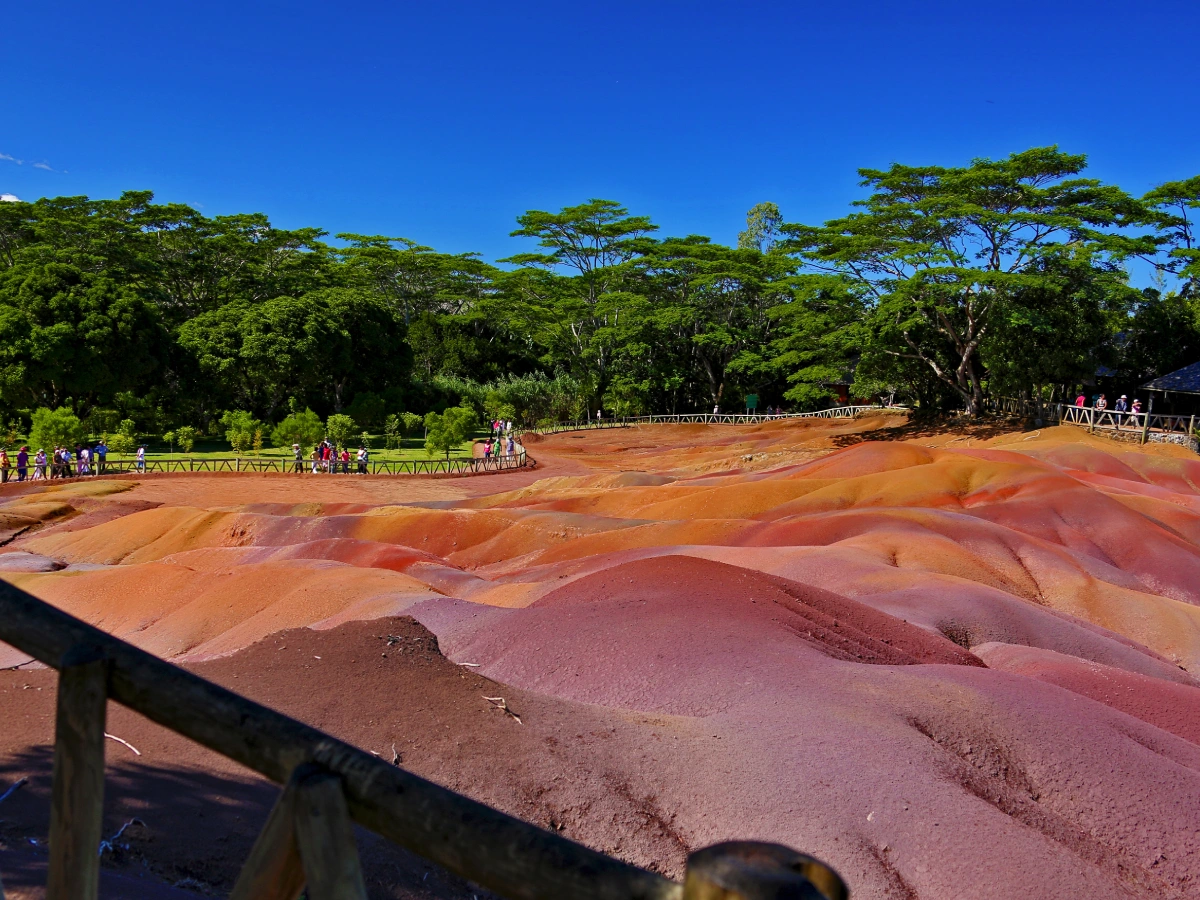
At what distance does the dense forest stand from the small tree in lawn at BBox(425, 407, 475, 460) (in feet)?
17.6

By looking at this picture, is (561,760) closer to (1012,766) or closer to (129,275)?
(1012,766)

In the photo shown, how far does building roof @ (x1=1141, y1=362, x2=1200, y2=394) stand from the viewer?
110ft

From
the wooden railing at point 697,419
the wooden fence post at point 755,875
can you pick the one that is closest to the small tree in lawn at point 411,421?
the wooden railing at point 697,419

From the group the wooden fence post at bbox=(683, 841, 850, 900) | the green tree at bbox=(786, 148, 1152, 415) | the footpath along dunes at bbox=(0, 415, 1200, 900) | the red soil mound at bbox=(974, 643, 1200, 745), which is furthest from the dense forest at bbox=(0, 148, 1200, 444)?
the wooden fence post at bbox=(683, 841, 850, 900)

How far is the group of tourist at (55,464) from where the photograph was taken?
27.6 meters

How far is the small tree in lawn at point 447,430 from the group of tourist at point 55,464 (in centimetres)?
1048

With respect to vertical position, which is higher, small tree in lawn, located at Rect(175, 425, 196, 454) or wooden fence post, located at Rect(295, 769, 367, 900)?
wooden fence post, located at Rect(295, 769, 367, 900)

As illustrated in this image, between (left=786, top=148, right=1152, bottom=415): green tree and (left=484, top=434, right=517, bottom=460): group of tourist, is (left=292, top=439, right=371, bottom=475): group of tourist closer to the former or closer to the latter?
(left=484, top=434, right=517, bottom=460): group of tourist

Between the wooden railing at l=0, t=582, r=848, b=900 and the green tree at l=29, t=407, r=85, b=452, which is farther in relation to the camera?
the green tree at l=29, t=407, r=85, b=452

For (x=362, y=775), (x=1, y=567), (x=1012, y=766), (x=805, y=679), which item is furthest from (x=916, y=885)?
(x=1, y=567)

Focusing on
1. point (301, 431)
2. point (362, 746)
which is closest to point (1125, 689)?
point (362, 746)

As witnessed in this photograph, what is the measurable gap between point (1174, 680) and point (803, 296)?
30.0 meters

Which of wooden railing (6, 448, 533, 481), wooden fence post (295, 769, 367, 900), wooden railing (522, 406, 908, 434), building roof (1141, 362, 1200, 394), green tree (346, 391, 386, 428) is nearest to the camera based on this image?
wooden fence post (295, 769, 367, 900)

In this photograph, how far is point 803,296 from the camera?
39.2 meters
